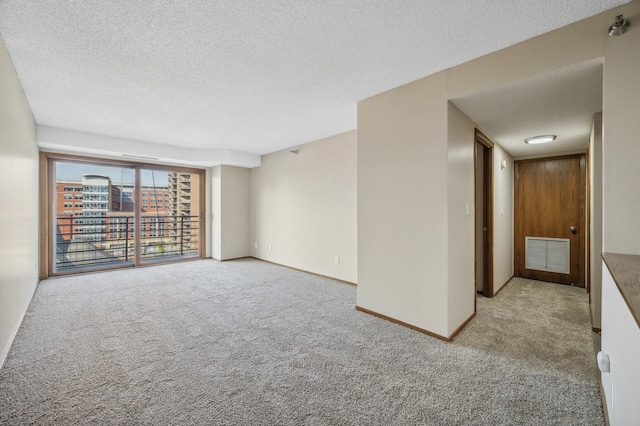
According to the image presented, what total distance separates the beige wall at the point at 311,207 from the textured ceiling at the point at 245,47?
122 cm

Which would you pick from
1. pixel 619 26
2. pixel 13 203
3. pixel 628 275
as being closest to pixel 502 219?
pixel 619 26

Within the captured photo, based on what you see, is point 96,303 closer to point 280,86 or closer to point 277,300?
point 277,300

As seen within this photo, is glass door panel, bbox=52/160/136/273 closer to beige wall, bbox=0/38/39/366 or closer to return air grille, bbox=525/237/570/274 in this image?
beige wall, bbox=0/38/39/366

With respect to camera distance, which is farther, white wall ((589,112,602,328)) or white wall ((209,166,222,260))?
white wall ((209,166,222,260))

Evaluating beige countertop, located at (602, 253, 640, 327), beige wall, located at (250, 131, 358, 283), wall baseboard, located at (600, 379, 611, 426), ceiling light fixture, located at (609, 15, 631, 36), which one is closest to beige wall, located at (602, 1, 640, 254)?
ceiling light fixture, located at (609, 15, 631, 36)

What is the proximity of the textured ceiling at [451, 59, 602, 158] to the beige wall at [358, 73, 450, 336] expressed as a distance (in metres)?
0.39

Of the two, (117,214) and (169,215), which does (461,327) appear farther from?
(117,214)

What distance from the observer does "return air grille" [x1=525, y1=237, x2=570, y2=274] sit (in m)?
4.17

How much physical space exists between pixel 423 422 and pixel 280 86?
9.47ft

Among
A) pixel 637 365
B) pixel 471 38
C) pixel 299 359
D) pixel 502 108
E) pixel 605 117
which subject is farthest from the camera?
pixel 502 108

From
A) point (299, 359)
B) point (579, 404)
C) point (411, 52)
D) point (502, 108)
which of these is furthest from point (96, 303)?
point (502, 108)

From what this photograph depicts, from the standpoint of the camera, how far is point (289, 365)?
204cm

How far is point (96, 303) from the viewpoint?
11.0 feet

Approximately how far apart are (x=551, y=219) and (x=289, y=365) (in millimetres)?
4598
